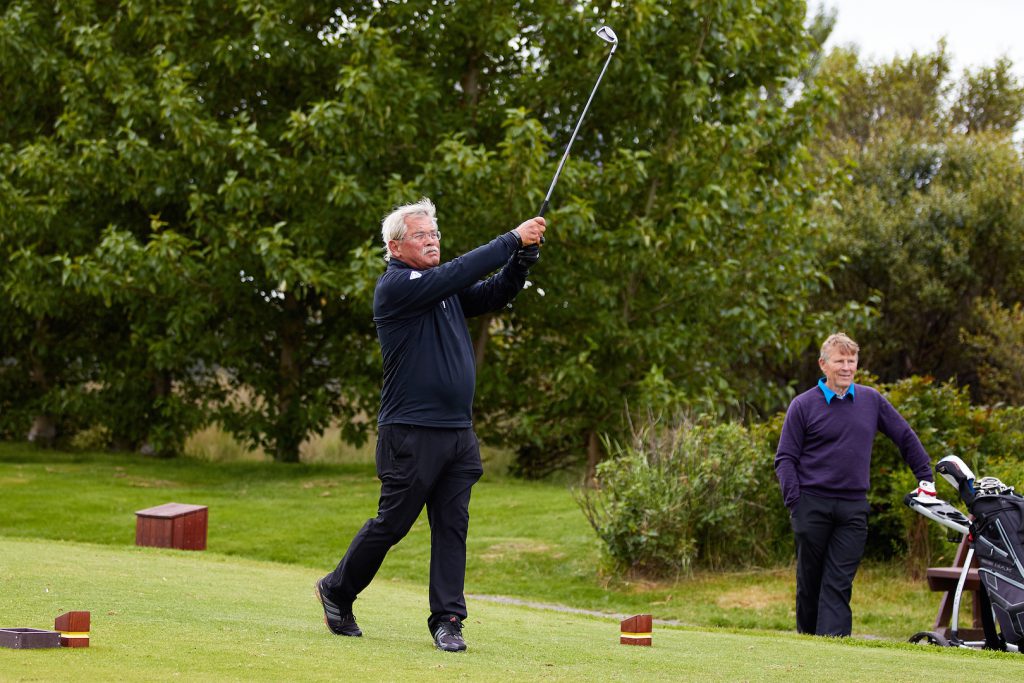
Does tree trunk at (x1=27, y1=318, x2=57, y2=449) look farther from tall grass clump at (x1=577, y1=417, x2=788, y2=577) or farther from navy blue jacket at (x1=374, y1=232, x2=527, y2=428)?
navy blue jacket at (x1=374, y1=232, x2=527, y2=428)

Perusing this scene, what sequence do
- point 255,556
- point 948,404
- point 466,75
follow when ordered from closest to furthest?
point 948,404 < point 255,556 < point 466,75

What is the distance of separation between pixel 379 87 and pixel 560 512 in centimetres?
646

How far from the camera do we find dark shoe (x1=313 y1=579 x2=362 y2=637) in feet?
22.5

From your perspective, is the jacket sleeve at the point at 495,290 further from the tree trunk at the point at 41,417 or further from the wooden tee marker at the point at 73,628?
the tree trunk at the point at 41,417

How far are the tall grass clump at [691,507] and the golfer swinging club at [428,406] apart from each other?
23.0ft

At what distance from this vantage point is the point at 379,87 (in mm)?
18688

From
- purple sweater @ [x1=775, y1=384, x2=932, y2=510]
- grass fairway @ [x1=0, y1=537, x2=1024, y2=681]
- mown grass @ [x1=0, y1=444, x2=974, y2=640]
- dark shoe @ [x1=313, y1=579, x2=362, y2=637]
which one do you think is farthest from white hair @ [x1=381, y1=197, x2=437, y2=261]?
mown grass @ [x1=0, y1=444, x2=974, y2=640]

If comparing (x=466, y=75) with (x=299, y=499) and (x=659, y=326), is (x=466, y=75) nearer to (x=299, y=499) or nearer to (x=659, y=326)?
(x=659, y=326)

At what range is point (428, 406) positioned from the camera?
21.4ft

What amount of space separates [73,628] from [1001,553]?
5.59 metres

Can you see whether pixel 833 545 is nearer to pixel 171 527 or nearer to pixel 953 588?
pixel 953 588

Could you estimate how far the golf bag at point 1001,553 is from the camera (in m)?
8.16

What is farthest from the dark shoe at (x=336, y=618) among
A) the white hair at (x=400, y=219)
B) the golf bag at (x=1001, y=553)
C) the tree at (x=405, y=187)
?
the tree at (x=405, y=187)

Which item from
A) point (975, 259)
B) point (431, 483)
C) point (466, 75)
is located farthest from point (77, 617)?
point (975, 259)
